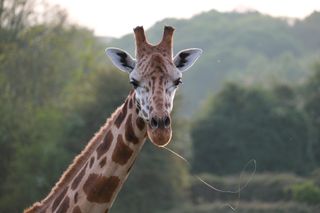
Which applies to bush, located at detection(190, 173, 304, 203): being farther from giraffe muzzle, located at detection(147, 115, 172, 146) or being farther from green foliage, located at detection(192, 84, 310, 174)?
giraffe muzzle, located at detection(147, 115, 172, 146)

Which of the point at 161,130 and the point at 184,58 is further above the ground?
the point at 184,58

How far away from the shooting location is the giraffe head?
8680mm

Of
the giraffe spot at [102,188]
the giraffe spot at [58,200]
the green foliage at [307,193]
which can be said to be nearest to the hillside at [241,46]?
the green foliage at [307,193]

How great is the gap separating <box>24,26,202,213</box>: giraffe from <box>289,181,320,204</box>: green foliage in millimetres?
27263

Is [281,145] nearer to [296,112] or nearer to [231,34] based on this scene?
[296,112]

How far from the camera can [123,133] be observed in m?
9.51

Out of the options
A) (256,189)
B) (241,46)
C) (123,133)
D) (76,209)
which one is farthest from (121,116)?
(241,46)

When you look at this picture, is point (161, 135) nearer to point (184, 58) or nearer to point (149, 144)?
point (184, 58)

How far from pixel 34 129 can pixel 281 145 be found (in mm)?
17688

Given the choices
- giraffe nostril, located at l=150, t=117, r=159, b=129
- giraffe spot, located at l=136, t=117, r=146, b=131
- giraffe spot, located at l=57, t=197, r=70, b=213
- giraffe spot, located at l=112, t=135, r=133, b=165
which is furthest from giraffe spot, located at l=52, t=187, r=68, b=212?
giraffe nostril, located at l=150, t=117, r=159, b=129

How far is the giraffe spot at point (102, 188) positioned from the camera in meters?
9.41

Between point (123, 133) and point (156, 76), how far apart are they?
2.40ft

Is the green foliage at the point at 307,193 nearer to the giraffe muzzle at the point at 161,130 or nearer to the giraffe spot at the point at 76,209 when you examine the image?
the giraffe spot at the point at 76,209

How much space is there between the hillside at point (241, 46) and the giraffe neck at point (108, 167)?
10827 cm
